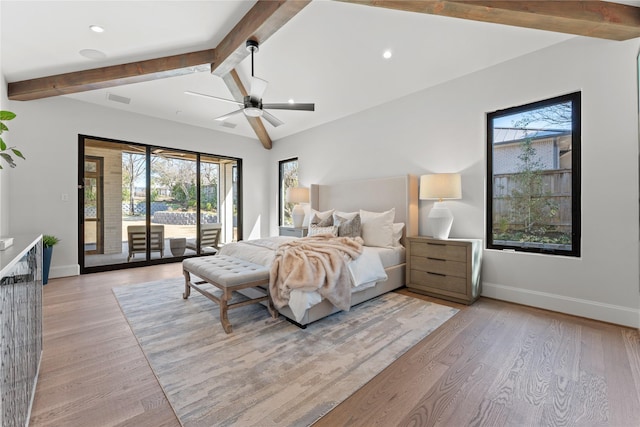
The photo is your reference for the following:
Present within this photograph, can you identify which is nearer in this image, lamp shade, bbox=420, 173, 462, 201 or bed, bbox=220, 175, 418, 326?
bed, bbox=220, 175, 418, 326

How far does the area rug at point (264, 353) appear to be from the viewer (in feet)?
5.01

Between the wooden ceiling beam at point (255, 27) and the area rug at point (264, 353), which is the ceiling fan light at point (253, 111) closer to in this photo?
the wooden ceiling beam at point (255, 27)

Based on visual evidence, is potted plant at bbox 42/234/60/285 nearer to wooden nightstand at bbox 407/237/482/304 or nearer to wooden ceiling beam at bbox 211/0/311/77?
wooden ceiling beam at bbox 211/0/311/77

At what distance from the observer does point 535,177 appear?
123 inches

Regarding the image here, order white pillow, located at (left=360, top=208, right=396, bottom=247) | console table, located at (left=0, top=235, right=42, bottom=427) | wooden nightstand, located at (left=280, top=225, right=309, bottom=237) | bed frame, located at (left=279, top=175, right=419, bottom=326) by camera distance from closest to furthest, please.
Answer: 1. console table, located at (left=0, top=235, right=42, bottom=427)
2. bed frame, located at (left=279, top=175, right=419, bottom=326)
3. white pillow, located at (left=360, top=208, right=396, bottom=247)
4. wooden nightstand, located at (left=280, top=225, right=309, bottom=237)

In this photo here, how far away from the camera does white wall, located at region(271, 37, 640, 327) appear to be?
8.34ft

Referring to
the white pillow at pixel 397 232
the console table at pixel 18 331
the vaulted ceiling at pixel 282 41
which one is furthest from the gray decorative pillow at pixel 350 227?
Result: the console table at pixel 18 331

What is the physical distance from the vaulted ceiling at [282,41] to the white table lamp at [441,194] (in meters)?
1.47

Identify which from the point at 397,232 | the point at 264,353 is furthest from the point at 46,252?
the point at 397,232

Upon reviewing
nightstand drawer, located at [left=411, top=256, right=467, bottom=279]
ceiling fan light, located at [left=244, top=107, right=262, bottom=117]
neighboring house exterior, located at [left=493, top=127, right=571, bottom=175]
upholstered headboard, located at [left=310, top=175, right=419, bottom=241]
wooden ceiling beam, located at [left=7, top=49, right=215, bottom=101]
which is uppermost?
wooden ceiling beam, located at [left=7, top=49, right=215, bottom=101]

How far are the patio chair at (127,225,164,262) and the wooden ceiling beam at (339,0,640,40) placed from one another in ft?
16.9

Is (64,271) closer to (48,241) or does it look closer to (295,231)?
(48,241)

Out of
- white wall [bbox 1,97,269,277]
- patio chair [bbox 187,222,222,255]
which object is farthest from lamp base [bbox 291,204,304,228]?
white wall [bbox 1,97,269,277]

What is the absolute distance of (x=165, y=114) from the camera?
5219 millimetres
